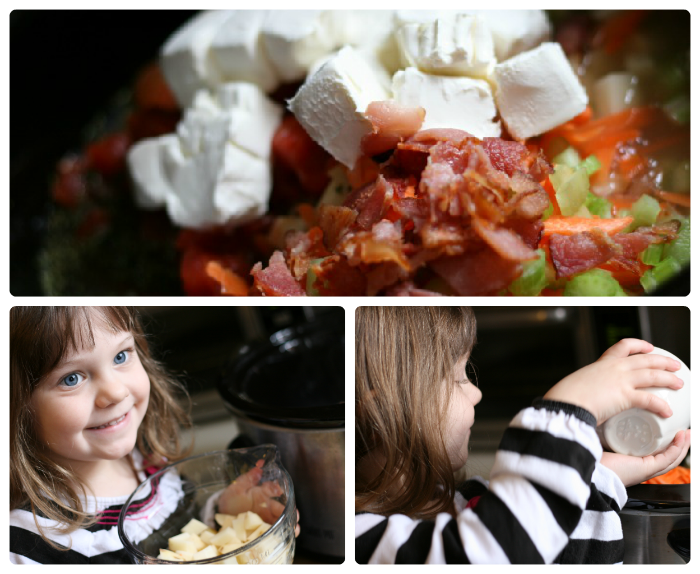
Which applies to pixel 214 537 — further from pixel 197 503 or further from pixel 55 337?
pixel 55 337

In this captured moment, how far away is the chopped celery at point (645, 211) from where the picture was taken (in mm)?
639

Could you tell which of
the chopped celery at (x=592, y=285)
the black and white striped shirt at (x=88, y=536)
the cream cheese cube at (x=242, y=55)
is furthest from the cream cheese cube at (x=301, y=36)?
the black and white striped shirt at (x=88, y=536)

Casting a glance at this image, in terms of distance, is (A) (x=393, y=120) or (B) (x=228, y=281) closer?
(A) (x=393, y=120)

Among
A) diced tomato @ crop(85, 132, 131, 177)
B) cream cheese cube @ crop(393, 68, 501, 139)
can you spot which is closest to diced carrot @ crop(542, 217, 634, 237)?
cream cheese cube @ crop(393, 68, 501, 139)

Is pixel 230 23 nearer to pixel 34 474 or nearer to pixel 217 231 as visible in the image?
pixel 217 231

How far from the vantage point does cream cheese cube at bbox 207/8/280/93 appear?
0.78 metres

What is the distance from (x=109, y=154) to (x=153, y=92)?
0.15 meters

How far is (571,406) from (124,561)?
0.46m

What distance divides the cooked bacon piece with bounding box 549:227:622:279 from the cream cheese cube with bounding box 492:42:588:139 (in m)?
0.14

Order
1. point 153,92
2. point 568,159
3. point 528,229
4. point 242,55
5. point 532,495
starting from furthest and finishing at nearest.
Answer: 1. point 153,92
2. point 242,55
3. point 568,159
4. point 528,229
5. point 532,495

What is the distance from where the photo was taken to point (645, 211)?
64cm

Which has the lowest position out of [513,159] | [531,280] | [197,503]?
[197,503]

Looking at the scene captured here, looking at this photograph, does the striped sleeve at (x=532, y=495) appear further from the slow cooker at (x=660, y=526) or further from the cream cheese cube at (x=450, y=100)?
the cream cheese cube at (x=450, y=100)

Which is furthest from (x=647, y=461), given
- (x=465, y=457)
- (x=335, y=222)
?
(x=335, y=222)
